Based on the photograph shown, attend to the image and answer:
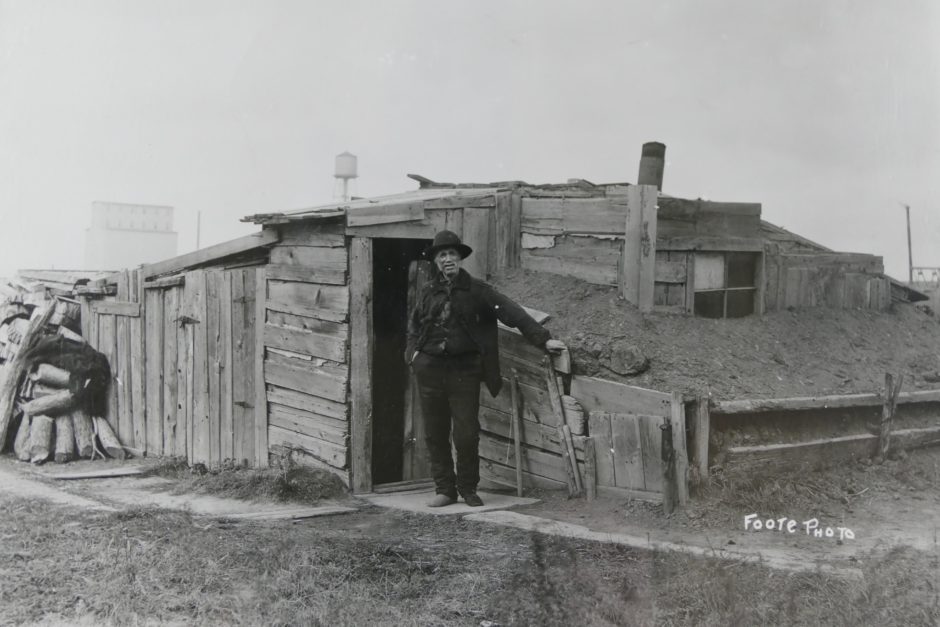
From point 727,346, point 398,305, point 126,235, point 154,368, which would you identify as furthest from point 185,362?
point 126,235

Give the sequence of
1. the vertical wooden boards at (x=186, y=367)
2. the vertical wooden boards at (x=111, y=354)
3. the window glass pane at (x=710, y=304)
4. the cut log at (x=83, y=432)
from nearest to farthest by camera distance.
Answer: the window glass pane at (x=710, y=304) < the vertical wooden boards at (x=186, y=367) < the cut log at (x=83, y=432) < the vertical wooden boards at (x=111, y=354)

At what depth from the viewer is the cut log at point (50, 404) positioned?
10.3 meters

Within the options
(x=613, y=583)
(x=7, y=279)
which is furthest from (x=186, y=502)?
(x=7, y=279)

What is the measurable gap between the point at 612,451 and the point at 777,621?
233 cm

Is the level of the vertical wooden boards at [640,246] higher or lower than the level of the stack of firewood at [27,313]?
higher

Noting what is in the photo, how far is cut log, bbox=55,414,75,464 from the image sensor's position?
32.8ft

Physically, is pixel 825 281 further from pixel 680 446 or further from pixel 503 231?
pixel 680 446

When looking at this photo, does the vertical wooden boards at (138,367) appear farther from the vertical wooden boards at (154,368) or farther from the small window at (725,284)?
the small window at (725,284)

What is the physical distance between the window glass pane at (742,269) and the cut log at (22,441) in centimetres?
858

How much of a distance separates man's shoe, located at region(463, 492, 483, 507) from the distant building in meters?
13.8

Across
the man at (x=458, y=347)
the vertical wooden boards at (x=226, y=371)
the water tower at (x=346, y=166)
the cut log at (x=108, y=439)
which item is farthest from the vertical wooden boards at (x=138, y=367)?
the water tower at (x=346, y=166)

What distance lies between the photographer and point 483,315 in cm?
701

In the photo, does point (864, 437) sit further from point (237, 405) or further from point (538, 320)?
point (237, 405)

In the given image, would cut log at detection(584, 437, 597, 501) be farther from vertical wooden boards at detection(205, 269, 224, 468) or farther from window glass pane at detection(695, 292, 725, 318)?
vertical wooden boards at detection(205, 269, 224, 468)
